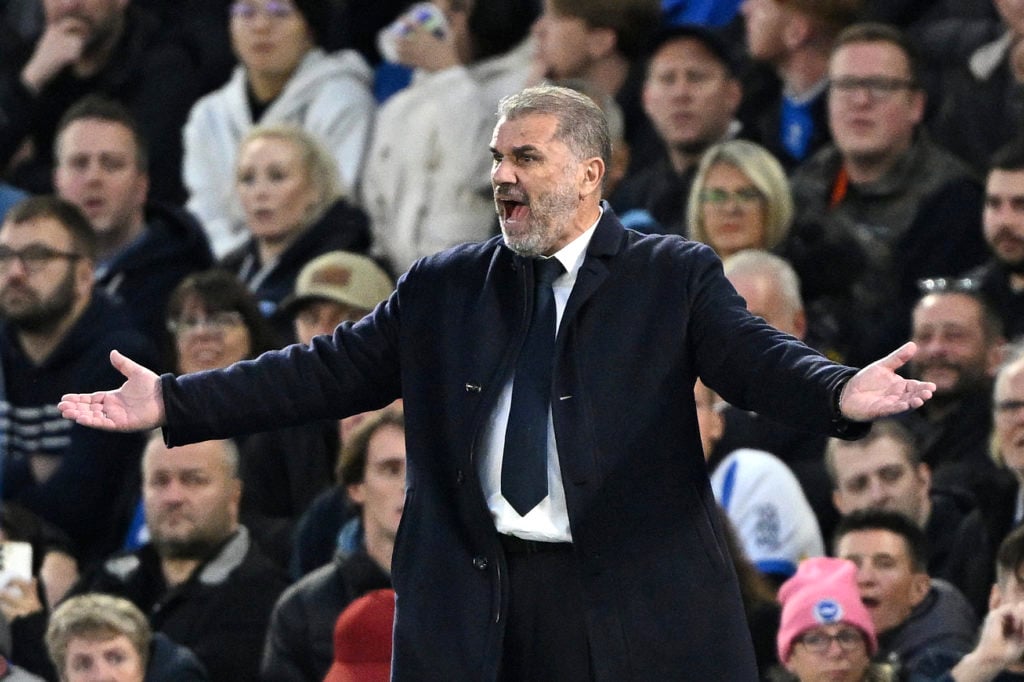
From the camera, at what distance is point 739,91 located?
8219 mm

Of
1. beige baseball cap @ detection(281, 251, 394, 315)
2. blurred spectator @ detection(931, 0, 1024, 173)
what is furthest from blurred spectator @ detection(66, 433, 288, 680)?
blurred spectator @ detection(931, 0, 1024, 173)

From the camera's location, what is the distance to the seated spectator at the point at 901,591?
5.82m

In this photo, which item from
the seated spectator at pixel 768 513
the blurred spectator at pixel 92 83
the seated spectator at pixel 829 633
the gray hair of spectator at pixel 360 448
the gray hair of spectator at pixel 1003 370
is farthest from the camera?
the blurred spectator at pixel 92 83

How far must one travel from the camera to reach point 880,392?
3.60 meters

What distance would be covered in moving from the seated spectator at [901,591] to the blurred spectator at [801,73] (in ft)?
7.67

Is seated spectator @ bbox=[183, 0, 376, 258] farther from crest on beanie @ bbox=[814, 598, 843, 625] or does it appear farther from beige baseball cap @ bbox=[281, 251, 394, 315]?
crest on beanie @ bbox=[814, 598, 843, 625]

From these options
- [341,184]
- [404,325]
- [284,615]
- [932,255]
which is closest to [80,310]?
[341,184]

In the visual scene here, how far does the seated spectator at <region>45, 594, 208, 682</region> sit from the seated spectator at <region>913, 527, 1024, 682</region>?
77.5 inches

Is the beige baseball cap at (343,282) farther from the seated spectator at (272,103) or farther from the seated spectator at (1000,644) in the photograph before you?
the seated spectator at (1000,644)

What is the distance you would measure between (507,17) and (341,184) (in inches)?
40.1

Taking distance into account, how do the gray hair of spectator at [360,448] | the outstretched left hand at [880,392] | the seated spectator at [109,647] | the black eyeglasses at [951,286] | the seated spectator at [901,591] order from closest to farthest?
the outstretched left hand at [880,392], the seated spectator at [901,591], the seated spectator at [109,647], the gray hair of spectator at [360,448], the black eyeglasses at [951,286]

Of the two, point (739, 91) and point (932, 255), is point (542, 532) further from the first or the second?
point (739, 91)

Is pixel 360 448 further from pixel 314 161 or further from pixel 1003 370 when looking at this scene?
pixel 314 161

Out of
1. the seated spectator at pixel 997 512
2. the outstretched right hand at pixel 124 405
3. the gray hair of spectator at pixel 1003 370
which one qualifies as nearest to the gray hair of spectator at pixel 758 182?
the gray hair of spectator at pixel 1003 370
